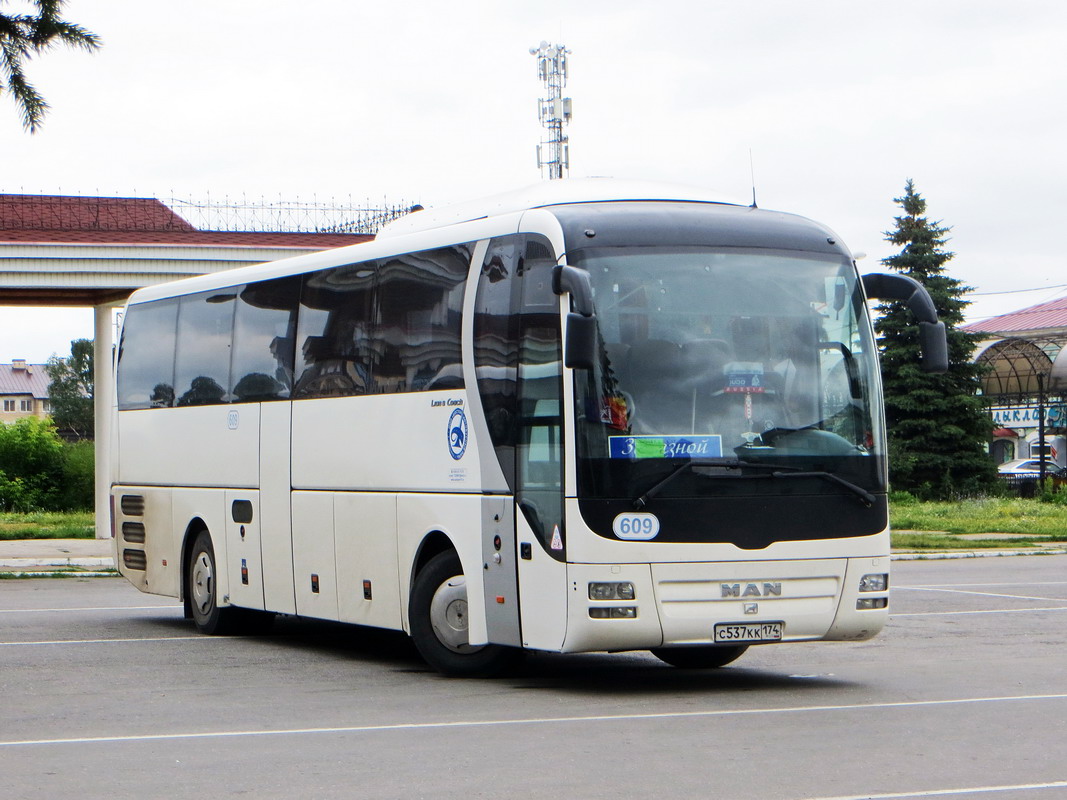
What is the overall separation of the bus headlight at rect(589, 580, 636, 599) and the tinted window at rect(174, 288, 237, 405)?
5.63m

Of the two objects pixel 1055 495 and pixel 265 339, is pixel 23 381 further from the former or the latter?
pixel 265 339

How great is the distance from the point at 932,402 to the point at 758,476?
36738mm

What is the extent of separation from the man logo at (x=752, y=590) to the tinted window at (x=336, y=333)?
11.2ft

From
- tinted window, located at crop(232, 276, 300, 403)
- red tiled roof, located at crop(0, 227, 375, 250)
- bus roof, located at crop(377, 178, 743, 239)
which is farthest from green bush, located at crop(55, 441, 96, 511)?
bus roof, located at crop(377, 178, 743, 239)

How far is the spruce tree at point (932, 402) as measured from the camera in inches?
1818

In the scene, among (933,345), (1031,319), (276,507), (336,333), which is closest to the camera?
(933,345)

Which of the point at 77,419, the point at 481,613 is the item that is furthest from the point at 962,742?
the point at 77,419

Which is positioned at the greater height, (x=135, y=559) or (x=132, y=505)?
(x=132, y=505)

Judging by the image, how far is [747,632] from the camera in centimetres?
1079

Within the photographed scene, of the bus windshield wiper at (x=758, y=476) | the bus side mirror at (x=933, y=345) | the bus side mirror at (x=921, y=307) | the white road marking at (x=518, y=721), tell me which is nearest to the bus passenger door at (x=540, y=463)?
the bus windshield wiper at (x=758, y=476)

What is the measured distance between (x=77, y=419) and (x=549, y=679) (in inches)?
4954

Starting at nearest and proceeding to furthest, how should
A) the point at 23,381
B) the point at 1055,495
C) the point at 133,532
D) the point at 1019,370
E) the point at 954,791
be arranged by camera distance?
the point at 954,791, the point at 133,532, the point at 1055,495, the point at 1019,370, the point at 23,381

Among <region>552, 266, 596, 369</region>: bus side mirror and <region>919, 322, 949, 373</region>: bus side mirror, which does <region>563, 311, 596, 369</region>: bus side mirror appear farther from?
<region>919, 322, 949, 373</region>: bus side mirror

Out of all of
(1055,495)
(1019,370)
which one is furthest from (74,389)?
(1055,495)
